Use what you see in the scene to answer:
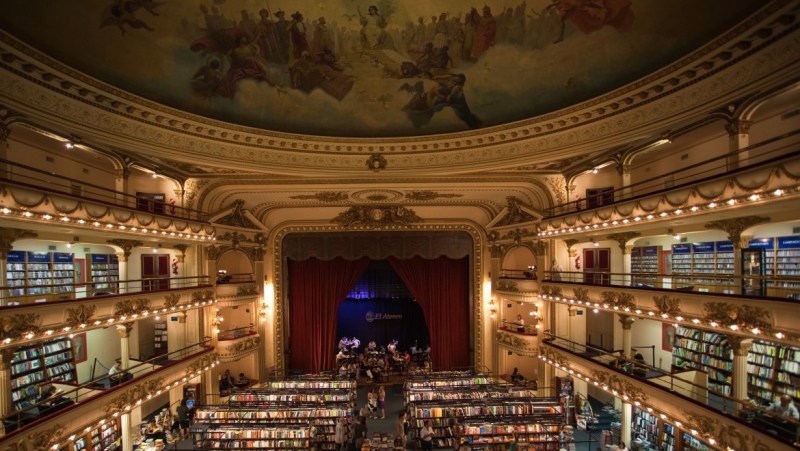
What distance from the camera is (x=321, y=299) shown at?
19.0m

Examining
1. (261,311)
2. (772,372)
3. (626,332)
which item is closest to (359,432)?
(261,311)

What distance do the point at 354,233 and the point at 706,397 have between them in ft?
45.3

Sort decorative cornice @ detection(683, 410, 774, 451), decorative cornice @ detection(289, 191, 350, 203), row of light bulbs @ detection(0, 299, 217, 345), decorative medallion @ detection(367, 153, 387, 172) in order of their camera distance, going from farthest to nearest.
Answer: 1. decorative cornice @ detection(289, 191, 350, 203)
2. decorative medallion @ detection(367, 153, 387, 172)
3. row of light bulbs @ detection(0, 299, 217, 345)
4. decorative cornice @ detection(683, 410, 774, 451)

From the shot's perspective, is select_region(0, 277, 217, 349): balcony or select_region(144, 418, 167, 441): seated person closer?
select_region(0, 277, 217, 349): balcony

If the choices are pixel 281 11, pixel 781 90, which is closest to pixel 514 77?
pixel 781 90

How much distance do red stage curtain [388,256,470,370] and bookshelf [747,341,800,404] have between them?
11.4 metres

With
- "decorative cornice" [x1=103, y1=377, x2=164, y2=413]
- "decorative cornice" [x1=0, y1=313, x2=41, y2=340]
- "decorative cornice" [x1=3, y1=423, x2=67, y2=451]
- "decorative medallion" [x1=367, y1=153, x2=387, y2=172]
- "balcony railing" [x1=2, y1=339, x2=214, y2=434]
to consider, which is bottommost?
"decorative cornice" [x1=103, y1=377, x2=164, y2=413]

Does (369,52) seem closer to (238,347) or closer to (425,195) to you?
(425,195)

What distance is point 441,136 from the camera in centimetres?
1302

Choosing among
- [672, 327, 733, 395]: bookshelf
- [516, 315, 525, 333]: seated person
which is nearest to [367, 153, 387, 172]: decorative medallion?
[516, 315, 525, 333]: seated person

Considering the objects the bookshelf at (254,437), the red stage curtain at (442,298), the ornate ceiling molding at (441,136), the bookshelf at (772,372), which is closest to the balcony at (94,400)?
the bookshelf at (254,437)

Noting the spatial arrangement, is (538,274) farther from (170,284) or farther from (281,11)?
(170,284)

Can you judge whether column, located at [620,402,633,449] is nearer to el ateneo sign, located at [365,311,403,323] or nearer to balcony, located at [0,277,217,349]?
el ateneo sign, located at [365,311,403,323]

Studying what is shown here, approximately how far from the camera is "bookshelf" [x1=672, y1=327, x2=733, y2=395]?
9719mm
